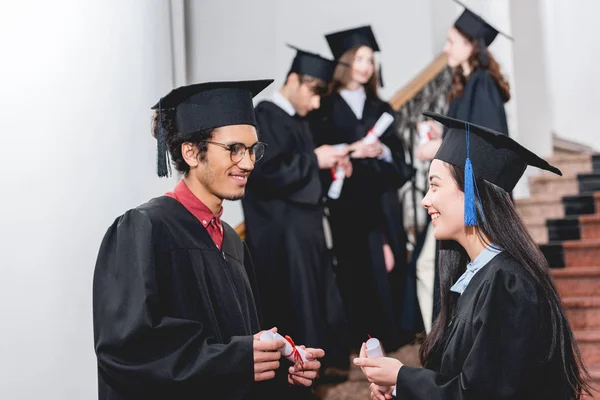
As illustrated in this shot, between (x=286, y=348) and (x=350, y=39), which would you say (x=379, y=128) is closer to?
(x=350, y=39)

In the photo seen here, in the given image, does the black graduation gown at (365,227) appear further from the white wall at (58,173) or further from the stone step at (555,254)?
the white wall at (58,173)

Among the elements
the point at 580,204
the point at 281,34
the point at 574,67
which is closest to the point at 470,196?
the point at 580,204

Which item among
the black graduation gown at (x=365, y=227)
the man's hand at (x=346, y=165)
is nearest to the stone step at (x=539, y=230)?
the black graduation gown at (x=365, y=227)

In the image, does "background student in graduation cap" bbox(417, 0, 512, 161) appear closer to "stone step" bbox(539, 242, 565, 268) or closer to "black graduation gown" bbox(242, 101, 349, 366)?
"black graduation gown" bbox(242, 101, 349, 366)

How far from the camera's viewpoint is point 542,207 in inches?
275

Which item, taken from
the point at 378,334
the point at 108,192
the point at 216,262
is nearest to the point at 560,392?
the point at 216,262

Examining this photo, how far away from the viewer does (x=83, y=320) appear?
3.27 metres

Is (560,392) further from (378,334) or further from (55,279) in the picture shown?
(378,334)

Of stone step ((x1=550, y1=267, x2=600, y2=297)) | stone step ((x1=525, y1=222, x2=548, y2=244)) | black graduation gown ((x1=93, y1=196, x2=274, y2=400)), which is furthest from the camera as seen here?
stone step ((x1=525, y1=222, x2=548, y2=244))

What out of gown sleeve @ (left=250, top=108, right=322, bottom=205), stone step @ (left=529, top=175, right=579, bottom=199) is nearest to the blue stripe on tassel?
gown sleeve @ (left=250, top=108, right=322, bottom=205)

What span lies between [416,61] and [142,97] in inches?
177

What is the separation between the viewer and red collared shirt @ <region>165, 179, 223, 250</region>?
2541 millimetres

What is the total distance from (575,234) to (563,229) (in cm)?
10

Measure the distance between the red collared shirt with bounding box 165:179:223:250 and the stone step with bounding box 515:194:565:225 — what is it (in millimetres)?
4789
